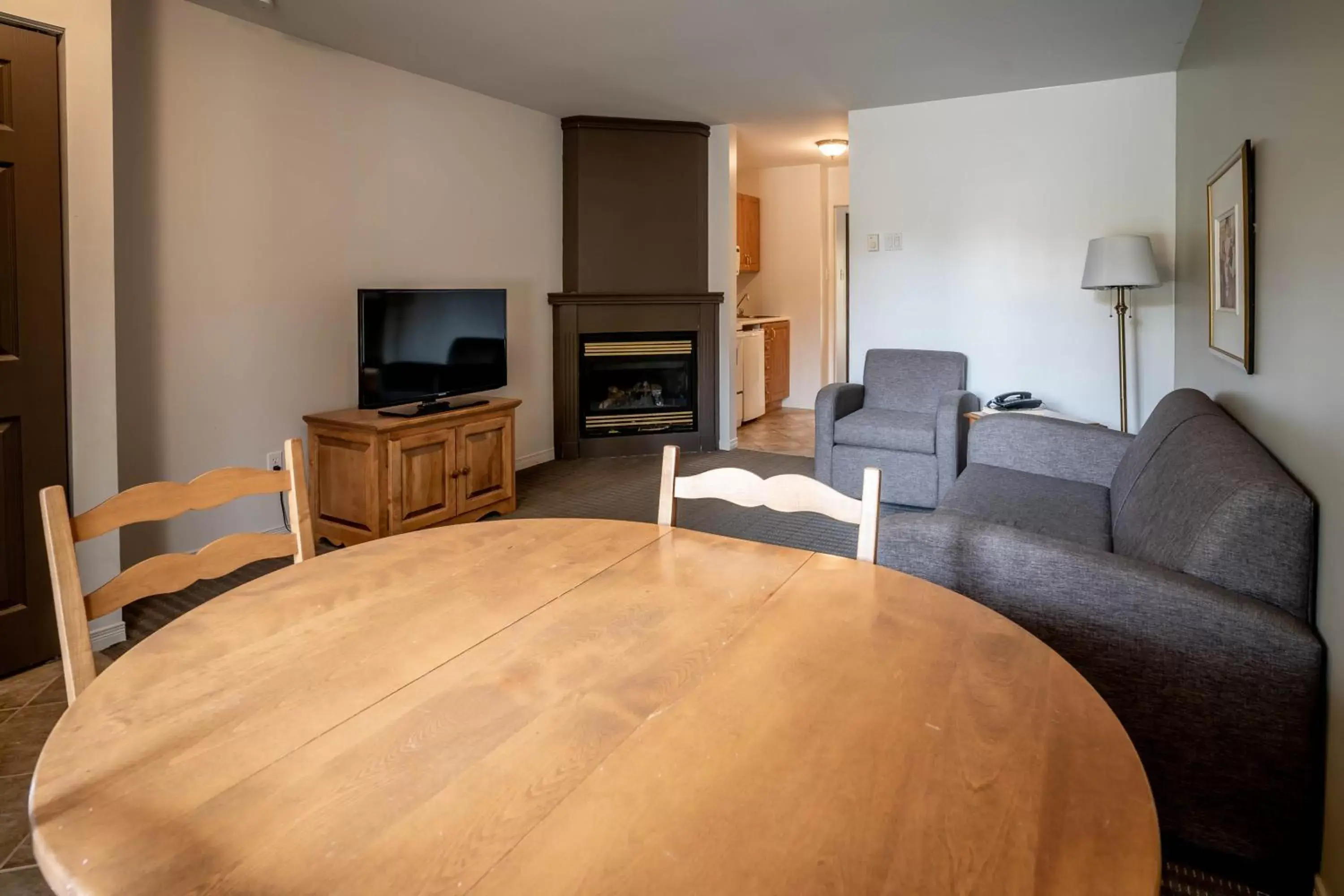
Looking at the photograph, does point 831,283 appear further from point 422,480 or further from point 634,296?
point 422,480

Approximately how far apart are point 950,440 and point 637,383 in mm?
2534

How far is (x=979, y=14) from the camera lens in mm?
3654

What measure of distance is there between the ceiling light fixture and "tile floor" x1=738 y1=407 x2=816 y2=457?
2.28m

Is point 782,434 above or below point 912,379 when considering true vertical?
below

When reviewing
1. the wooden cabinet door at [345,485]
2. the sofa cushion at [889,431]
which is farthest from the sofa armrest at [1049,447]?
the wooden cabinet door at [345,485]

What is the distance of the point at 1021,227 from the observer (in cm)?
504

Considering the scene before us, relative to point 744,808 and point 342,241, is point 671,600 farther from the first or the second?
point 342,241

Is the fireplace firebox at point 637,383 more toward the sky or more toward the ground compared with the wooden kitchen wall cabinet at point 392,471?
more toward the sky

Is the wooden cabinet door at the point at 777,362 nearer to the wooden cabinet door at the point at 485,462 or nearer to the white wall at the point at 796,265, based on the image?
the white wall at the point at 796,265

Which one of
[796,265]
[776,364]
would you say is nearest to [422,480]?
[776,364]

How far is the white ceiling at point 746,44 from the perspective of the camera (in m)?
3.59

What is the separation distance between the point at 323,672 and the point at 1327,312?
6.42ft

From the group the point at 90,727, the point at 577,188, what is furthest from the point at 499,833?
the point at 577,188

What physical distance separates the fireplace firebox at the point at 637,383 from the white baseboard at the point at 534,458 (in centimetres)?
28
